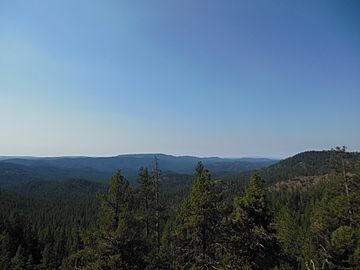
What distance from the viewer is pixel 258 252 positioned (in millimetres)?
17938

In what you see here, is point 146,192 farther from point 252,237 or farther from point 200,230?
point 252,237

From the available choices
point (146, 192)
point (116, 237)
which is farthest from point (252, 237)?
point (146, 192)

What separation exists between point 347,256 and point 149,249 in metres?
16.3

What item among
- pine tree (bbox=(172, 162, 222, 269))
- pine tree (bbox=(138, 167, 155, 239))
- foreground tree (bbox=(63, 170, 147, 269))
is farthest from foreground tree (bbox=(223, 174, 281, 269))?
pine tree (bbox=(138, 167, 155, 239))

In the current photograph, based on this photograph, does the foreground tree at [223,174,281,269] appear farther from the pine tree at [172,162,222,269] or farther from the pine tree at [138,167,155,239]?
the pine tree at [138,167,155,239]

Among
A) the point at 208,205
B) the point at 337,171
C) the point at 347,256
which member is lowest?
the point at 347,256

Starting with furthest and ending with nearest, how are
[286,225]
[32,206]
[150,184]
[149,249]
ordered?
[32,206] < [286,225] < [150,184] < [149,249]

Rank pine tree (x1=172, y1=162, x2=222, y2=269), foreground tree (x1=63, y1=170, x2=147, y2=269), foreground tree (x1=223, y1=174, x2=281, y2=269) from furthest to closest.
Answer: foreground tree (x1=223, y1=174, x2=281, y2=269)
foreground tree (x1=63, y1=170, x2=147, y2=269)
pine tree (x1=172, y1=162, x2=222, y2=269)

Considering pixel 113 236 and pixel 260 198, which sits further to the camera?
pixel 260 198

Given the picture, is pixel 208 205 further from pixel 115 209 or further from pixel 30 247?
pixel 30 247

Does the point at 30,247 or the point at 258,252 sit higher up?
the point at 258,252

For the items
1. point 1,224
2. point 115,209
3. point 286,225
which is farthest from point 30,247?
point 115,209

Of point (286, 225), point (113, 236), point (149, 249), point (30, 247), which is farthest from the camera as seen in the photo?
point (30, 247)

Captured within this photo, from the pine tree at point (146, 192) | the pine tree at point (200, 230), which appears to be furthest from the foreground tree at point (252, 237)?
the pine tree at point (146, 192)
